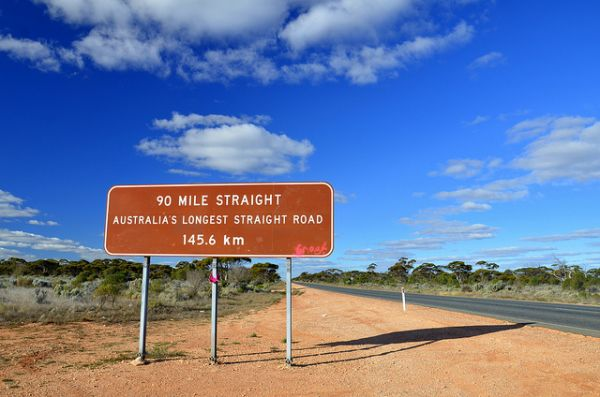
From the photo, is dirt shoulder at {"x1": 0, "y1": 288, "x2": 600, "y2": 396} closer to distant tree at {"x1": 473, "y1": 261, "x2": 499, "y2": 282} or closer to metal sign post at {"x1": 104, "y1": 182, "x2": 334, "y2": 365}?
metal sign post at {"x1": 104, "y1": 182, "x2": 334, "y2": 365}

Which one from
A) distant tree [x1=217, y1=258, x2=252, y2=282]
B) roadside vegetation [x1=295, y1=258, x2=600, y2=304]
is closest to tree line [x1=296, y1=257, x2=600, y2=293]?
roadside vegetation [x1=295, y1=258, x2=600, y2=304]

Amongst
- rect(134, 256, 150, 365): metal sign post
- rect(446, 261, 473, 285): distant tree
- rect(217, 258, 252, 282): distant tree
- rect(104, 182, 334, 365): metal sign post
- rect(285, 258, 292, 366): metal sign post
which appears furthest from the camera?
rect(446, 261, 473, 285): distant tree

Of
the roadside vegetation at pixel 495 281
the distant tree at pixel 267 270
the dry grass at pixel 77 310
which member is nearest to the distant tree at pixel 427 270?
the roadside vegetation at pixel 495 281

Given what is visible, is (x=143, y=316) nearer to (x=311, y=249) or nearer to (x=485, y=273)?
(x=311, y=249)

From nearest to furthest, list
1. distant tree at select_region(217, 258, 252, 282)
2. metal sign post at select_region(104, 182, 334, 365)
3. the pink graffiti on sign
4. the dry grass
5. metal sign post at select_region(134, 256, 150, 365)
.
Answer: metal sign post at select_region(134, 256, 150, 365) < the pink graffiti on sign < metal sign post at select_region(104, 182, 334, 365) < the dry grass < distant tree at select_region(217, 258, 252, 282)

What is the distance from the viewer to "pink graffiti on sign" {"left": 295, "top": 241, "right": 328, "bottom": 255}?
8.84m

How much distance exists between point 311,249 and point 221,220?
199 centimetres

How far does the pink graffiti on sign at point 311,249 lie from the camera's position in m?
8.84

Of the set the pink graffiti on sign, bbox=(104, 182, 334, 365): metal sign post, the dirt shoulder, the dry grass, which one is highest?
bbox=(104, 182, 334, 365): metal sign post

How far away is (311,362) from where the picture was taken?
342 inches

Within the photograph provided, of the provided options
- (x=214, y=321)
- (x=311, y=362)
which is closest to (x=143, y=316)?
(x=214, y=321)

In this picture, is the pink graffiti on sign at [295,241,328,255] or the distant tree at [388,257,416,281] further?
the distant tree at [388,257,416,281]

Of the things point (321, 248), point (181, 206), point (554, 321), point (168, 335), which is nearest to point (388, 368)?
point (321, 248)

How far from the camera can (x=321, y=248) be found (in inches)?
349
